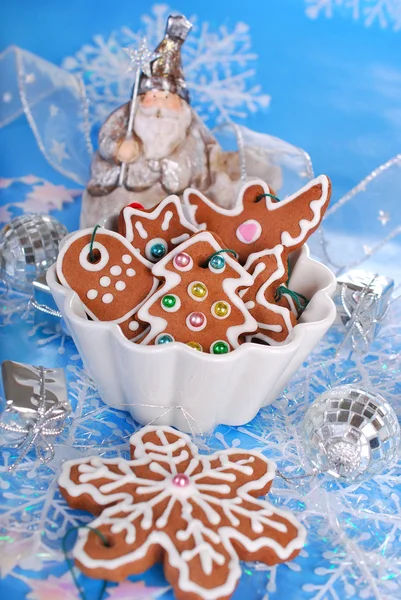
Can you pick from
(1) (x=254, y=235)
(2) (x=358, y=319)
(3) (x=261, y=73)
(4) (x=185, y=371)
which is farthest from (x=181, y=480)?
(3) (x=261, y=73)

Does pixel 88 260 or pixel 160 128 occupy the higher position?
pixel 160 128

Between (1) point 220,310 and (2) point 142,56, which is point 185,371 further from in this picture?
(2) point 142,56

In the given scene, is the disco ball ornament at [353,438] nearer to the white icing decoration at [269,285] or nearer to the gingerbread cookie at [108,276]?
the white icing decoration at [269,285]

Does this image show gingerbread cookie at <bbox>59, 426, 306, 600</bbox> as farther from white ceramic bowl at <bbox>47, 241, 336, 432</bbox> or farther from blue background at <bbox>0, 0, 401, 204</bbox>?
blue background at <bbox>0, 0, 401, 204</bbox>

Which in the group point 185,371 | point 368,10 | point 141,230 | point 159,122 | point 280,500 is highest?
point 368,10

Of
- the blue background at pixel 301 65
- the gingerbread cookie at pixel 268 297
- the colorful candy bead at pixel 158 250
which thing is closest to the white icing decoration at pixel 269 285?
the gingerbread cookie at pixel 268 297

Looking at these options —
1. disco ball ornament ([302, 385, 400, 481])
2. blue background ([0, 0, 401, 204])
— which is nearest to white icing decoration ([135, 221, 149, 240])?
disco ball ornament ([302, 385, 400, 481])
